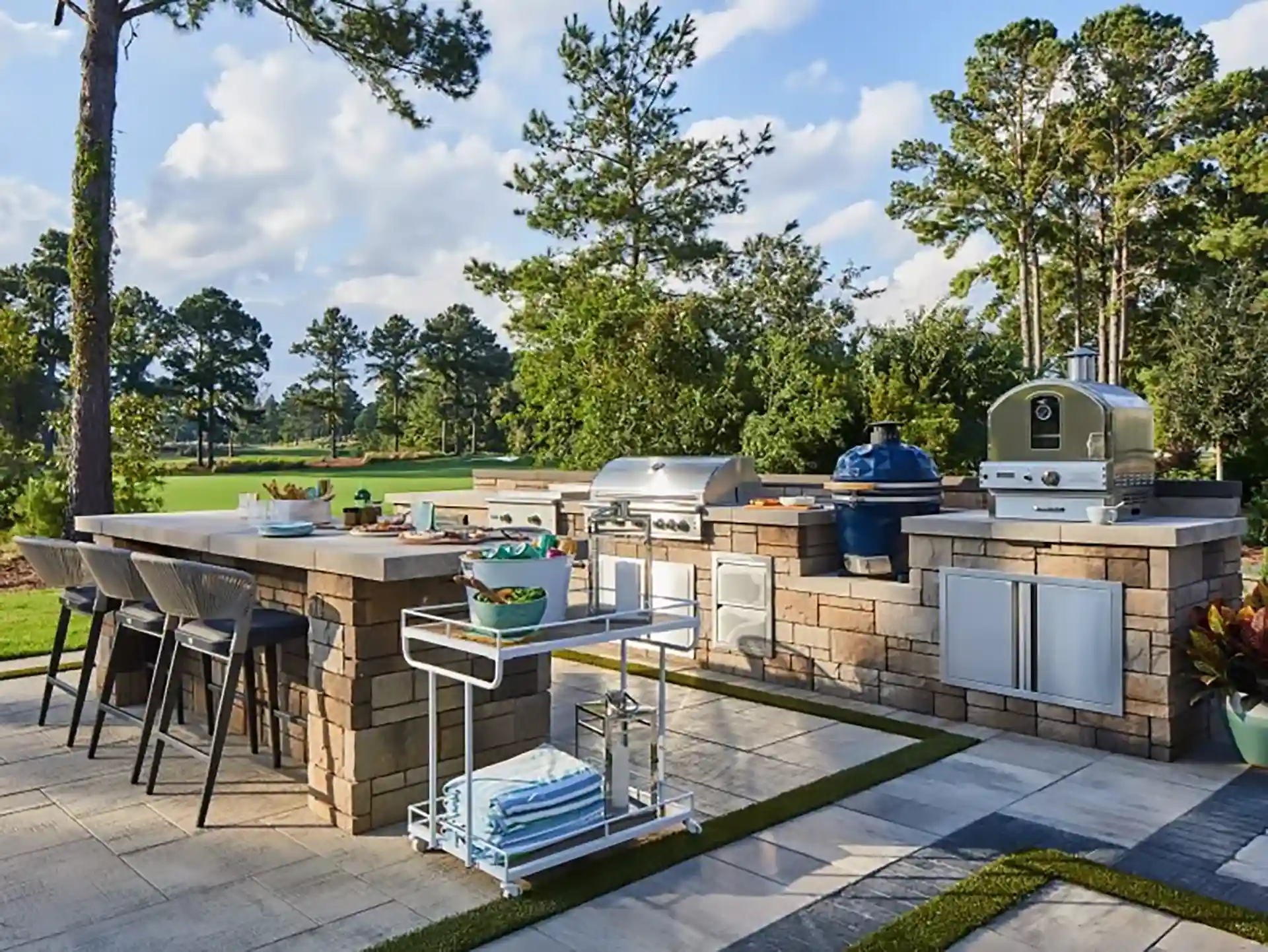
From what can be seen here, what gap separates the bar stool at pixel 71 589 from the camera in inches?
171

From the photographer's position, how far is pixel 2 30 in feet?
30.8

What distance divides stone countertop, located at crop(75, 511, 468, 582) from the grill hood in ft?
8.07

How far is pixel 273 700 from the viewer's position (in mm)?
4000

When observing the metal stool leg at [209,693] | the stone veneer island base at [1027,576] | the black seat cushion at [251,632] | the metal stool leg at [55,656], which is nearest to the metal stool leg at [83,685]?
the metal stool leg at [55,656]

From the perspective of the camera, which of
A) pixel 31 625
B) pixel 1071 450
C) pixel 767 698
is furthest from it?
pixel 31 625

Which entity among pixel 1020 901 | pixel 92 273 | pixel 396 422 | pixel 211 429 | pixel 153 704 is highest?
pixel 396 422

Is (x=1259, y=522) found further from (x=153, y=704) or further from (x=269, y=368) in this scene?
(x=269, y=368)

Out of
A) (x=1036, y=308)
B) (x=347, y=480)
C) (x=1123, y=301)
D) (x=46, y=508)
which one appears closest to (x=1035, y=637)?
(x=46, y=508)

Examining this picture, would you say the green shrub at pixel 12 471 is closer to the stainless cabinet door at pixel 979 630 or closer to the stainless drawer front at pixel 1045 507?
the stainless cabinet door at pixel 979 630

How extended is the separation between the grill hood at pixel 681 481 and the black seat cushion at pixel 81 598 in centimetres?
295

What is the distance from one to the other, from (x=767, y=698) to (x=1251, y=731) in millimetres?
2152

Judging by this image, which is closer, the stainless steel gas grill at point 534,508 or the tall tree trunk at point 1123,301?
the stainless steel gas grill at point 534,508

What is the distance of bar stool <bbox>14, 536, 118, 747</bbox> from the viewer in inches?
171

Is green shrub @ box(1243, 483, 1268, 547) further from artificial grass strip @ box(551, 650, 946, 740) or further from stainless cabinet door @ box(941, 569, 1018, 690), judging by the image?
artificial grass strip @ box(551, 650, 946, 740)
